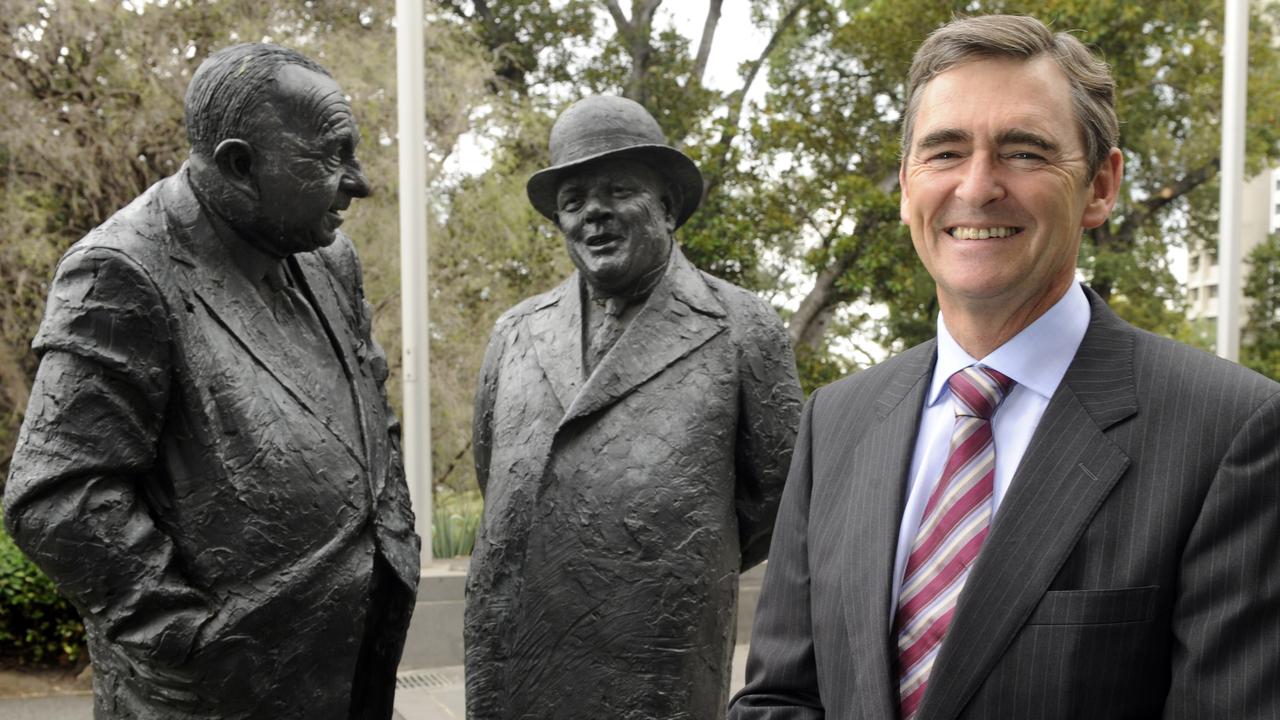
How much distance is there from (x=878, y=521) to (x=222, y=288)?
1513mm

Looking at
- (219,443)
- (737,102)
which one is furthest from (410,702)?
(737,102)

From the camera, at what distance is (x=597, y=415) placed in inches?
125

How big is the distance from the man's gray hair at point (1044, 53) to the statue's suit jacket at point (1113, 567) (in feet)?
0.75

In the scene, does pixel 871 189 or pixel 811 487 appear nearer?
pixel 811 487

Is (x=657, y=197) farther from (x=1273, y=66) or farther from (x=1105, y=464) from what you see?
(x=1273, y=66)

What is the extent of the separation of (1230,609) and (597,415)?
6.27 ft

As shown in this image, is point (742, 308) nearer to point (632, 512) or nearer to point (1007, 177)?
point (632, 512)

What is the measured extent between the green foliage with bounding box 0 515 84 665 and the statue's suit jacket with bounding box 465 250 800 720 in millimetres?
4422

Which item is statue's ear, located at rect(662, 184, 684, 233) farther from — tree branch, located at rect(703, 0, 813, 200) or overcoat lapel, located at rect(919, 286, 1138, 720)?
tree branch, located at rect(703, 0, 813, 200)

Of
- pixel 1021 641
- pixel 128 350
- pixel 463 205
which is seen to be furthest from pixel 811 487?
pixel 463 205

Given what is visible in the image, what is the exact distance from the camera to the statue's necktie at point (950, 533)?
5.44 ft

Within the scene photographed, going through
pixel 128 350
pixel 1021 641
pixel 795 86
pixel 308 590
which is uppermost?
pixel 795 86

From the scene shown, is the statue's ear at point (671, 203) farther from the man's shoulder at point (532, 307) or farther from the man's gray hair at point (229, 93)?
the man's gray hair at point (229, 93)

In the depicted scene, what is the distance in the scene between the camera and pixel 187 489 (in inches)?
98.8
